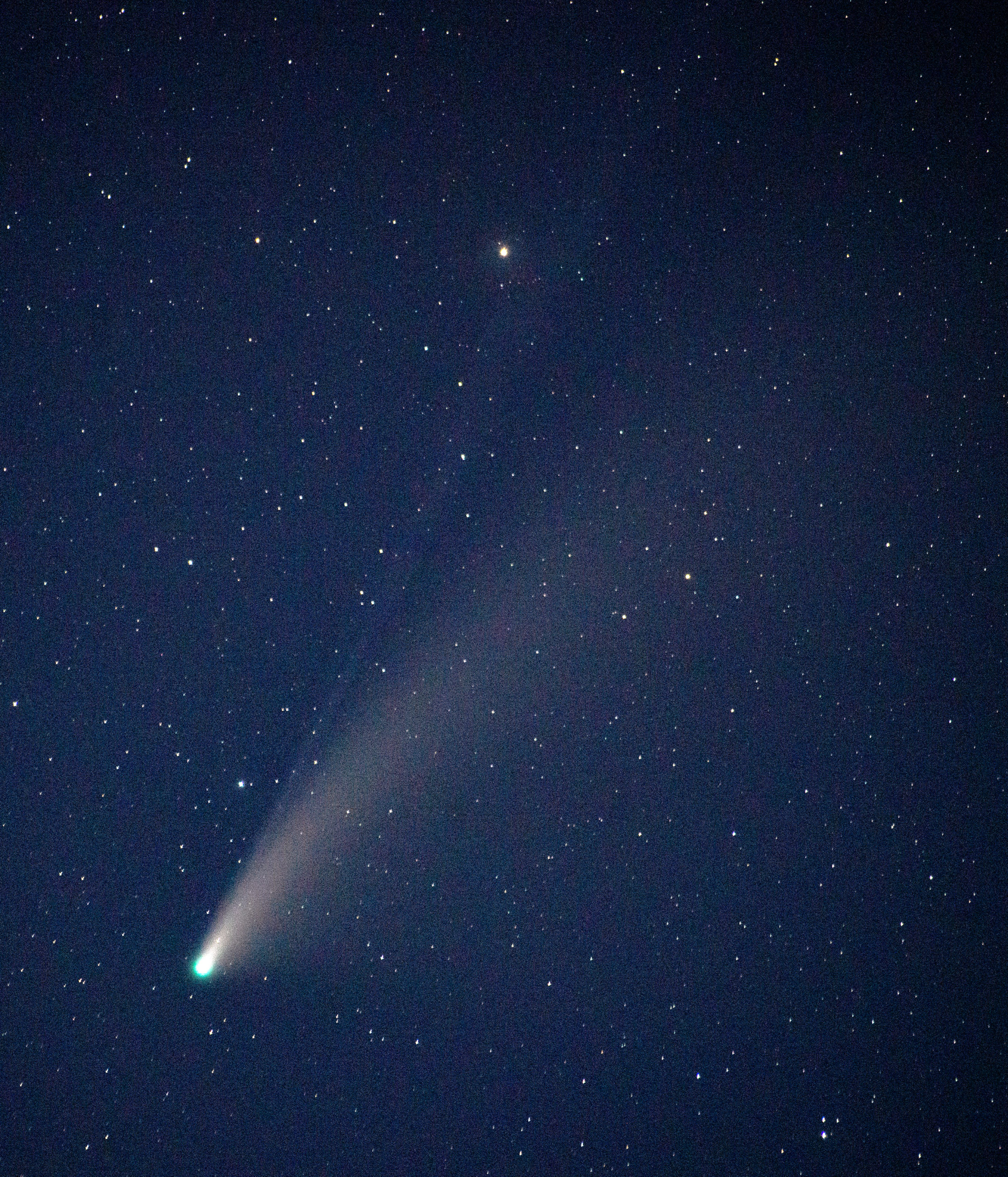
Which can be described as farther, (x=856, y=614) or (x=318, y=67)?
(x=856, y=614)

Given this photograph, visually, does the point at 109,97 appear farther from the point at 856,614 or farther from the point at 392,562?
the point at 856,614

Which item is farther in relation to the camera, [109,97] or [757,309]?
[757,309]

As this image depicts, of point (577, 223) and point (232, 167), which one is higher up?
point (232, 167)

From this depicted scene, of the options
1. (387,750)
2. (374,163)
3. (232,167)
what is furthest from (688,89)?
(387,750)

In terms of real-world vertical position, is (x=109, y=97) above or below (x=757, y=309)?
above

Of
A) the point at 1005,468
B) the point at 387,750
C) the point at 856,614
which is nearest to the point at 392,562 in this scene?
the point at 387,750

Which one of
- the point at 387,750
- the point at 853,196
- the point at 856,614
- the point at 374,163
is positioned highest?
the point at 374,163

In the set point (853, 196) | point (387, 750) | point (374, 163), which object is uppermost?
point (374, 163)

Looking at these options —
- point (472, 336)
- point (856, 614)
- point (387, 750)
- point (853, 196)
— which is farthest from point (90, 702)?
point (853, 196)

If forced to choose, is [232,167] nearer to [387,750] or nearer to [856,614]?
[387,750]
